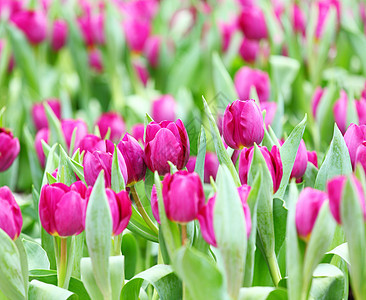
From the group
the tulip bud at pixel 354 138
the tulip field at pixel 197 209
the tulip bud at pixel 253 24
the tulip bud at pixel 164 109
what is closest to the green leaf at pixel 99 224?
the tulip field at pixel 197 209

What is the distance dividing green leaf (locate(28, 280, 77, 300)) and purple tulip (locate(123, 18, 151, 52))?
1.23 metres

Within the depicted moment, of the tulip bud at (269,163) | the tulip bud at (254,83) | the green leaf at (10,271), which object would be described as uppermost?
the tulip bud at (254,83)

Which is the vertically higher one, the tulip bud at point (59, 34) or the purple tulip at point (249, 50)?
the tulip bud at point (59, 34)

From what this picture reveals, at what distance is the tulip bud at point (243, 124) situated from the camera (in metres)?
0.74

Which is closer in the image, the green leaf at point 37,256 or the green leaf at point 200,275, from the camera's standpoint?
the green leaf at point 200,275

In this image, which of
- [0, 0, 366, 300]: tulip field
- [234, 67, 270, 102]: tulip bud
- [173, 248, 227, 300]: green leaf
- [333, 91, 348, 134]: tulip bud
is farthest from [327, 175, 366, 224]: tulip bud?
[234, 67, 270, 102]: tulip bud

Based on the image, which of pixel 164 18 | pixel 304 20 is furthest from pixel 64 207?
pixel 164 18

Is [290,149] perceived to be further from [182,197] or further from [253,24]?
[253,24]

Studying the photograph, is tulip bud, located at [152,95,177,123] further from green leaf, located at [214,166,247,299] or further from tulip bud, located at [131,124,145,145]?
green leaf, located at [214,166,247,299]

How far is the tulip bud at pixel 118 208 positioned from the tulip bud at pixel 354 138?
0.28 m

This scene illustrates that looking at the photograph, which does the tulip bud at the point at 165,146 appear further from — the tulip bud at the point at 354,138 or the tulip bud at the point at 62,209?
the tulip bud at the point at 354,138

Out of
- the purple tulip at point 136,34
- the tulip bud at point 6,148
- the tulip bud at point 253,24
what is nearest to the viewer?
the tulip bud at point 6,148

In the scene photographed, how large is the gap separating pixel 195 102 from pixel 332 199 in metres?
1.08

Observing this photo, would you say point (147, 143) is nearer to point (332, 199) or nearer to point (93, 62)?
point (332, 199)
